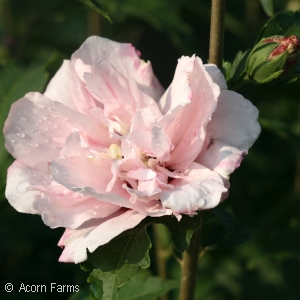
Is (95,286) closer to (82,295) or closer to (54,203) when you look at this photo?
(54,203)

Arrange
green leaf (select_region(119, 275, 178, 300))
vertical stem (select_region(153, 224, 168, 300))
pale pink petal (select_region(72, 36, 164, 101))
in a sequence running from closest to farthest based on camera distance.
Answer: pale pink petal (select_region(72, 36, 164, 101)) → green leaf (select_region(119, 275, 178, 300)) → vertical stem (select_region(153, 224, 168, 300))

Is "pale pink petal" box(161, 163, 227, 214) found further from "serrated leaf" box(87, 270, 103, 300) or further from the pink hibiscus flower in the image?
"serrated leaf" box(87, 270, 103, 300)

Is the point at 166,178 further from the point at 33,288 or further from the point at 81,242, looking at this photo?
the point at 33,288

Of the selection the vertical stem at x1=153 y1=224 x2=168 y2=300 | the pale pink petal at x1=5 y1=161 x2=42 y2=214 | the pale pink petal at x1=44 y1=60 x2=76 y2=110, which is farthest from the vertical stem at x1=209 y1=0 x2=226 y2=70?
the vertical stem at x1=153 y1=224 x2=168 y2=300

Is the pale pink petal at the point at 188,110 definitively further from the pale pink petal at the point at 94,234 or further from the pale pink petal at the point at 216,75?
the pale pink petal at the point at 94,234

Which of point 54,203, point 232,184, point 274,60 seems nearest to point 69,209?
point 54,203

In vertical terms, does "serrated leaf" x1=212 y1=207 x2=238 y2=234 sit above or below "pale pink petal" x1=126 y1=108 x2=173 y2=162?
below
